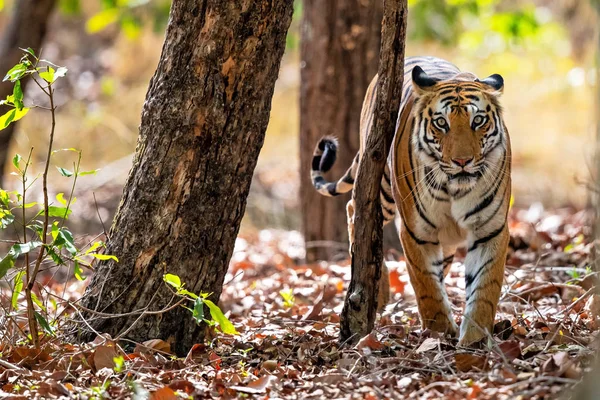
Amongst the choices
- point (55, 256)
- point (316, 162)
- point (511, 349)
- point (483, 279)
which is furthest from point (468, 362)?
point (316, 162)

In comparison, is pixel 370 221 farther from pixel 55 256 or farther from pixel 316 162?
pixel 316 162

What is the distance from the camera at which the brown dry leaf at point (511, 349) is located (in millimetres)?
3486

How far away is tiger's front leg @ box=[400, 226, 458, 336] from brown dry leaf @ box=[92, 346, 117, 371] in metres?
1.68

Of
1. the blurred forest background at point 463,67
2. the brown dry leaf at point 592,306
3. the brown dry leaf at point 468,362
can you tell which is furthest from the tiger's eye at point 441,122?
the blurred forest background at point 463,67

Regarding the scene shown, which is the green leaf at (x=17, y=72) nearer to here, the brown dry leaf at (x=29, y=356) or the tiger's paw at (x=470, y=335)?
the brown dry leaf at (x=29, y=356)

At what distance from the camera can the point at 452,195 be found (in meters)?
4.20

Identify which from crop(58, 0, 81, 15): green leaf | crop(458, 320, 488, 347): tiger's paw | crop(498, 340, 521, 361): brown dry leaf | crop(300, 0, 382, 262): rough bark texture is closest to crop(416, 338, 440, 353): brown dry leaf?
crop(458, 320, 488, 347): tiger's paw

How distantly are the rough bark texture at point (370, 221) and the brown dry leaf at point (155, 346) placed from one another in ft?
2.88

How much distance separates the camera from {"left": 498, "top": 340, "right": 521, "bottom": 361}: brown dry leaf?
3486 mm

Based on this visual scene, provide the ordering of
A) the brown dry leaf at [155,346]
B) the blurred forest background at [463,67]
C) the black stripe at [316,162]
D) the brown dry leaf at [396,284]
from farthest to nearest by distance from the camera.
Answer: the blurred forest background at [463,67], the brown dry leaf at [396,284], the black stripe at [316,162], the brown dry leaf at [155,346]

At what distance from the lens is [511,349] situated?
139 inches

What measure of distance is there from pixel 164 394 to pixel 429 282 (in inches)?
66.7

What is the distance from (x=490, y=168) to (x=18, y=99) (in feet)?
7.80

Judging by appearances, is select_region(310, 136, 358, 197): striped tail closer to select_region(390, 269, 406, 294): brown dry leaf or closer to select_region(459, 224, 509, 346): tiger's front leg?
select_region(390, 269, 406, 294): brown dry leaf
